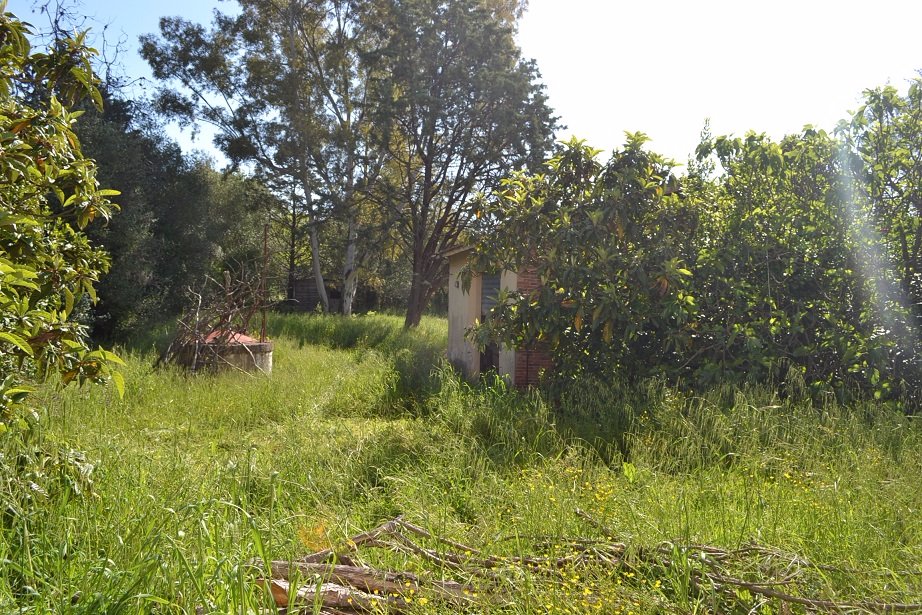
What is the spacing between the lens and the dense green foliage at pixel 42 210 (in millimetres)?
2949

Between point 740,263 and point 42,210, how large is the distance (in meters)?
6.92

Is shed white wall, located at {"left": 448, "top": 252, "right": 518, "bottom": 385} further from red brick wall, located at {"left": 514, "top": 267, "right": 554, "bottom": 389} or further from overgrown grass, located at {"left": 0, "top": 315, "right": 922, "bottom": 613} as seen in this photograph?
overgrown grass, located at {"left": 0, "top": 315, "right": 922, "bottom": 613}

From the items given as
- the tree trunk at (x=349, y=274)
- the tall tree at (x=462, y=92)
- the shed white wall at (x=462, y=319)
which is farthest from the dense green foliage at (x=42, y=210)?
the tree trunk at (x=349, y=274)

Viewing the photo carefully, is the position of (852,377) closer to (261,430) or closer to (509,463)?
(509,463)

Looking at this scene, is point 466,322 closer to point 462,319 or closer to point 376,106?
point 462,319

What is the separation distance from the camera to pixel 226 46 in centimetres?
2309

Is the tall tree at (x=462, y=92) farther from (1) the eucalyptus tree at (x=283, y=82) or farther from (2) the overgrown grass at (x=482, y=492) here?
(2) the overgrown grass at (x=482, y=492)

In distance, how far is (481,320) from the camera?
11.9 meters

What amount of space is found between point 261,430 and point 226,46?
67.9ft

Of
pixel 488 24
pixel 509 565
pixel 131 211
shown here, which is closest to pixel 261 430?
pixel 509 565

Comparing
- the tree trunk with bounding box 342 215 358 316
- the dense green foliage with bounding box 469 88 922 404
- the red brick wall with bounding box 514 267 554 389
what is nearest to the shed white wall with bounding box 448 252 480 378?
the red brick wall with bounding box 514 267 554 389

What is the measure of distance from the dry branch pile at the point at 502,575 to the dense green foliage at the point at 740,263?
13.4ft

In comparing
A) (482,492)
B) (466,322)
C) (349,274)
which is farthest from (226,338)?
(349,274)

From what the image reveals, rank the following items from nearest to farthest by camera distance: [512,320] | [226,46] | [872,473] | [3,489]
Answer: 1. [3,489]
2. [872,473]
3. [512,320]
4. [226,46]
